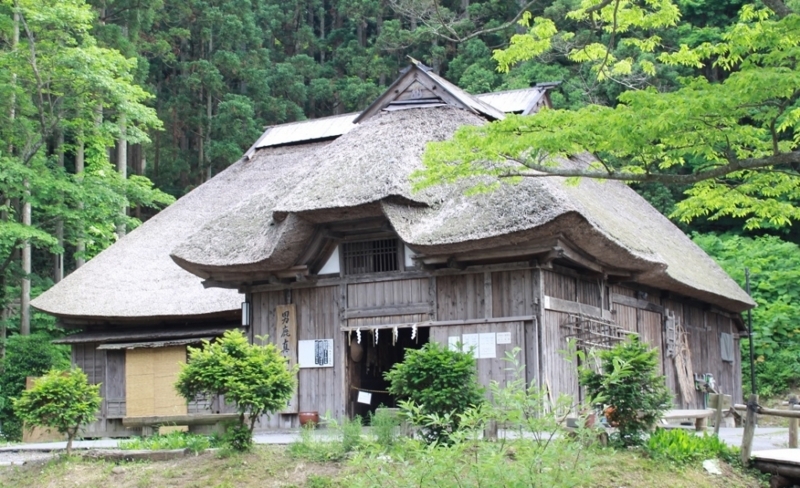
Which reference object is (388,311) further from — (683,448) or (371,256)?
(683,448)

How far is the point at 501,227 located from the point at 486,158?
3.46 m

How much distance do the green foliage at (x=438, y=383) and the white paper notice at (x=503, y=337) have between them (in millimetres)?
3232

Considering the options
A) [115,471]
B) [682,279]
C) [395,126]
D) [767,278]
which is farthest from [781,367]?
[115,471]

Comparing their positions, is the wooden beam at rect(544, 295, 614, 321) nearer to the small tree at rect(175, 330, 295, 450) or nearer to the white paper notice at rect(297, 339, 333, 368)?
the white paper notice at rect(297, 339, 333, 368)

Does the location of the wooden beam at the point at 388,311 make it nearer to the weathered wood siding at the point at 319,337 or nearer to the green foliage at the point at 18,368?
the weathered wood siding at the point at 319,337

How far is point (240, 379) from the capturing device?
1360 centimetres

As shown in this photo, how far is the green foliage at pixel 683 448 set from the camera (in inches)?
499

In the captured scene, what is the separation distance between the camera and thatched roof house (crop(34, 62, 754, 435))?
16.5 m

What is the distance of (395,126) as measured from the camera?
64.2 ft

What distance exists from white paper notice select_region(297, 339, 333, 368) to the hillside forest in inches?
240

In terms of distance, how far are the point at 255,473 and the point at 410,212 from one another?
234 inches

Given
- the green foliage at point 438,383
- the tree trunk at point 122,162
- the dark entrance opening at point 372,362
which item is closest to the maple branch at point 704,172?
the green foliage at point 438,383

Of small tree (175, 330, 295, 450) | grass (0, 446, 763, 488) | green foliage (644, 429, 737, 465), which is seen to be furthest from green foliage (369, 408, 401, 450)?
green foliage (644, 429, 737, 465)

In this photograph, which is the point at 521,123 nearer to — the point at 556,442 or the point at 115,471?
the point at 556,442
